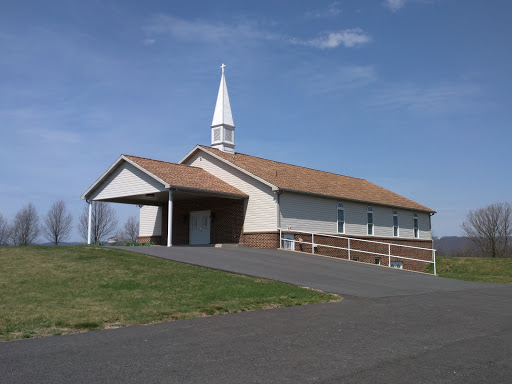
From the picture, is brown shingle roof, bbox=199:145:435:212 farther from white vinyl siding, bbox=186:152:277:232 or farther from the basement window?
the basement window

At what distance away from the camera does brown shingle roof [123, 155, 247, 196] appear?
2333 centimetres

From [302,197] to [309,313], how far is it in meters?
15.9

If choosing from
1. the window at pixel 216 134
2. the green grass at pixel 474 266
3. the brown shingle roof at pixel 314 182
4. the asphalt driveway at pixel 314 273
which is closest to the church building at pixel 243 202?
the window at pixel 216 134

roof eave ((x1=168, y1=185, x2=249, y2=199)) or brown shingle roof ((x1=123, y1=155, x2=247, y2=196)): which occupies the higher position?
brown shingle roof ((x1=123, y1=155, x2=247, y2=196))

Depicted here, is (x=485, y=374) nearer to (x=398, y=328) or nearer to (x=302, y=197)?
(x=398, y=328)

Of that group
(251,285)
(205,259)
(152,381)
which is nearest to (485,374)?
(152,381)

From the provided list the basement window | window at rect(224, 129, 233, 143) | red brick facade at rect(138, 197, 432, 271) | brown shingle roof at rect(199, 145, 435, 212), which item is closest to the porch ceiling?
red brick facade at rect(138, 197, 432, 271)

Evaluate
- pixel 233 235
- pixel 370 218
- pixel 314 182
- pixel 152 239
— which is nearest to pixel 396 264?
pixel 370 218

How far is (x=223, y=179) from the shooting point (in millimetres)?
27031

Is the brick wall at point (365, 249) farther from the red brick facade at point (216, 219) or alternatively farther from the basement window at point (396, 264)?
the red brick facade at point (216, 219)

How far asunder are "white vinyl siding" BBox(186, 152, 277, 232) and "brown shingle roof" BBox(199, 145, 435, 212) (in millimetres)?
462

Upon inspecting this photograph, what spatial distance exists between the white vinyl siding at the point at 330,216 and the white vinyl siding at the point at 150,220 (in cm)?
933

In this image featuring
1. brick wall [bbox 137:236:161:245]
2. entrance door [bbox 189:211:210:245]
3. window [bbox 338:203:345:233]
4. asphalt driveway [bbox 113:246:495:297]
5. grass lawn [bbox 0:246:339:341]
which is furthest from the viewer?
brick wall [bbox 137:236:161:245]

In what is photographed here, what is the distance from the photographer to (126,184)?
83.2 feet
